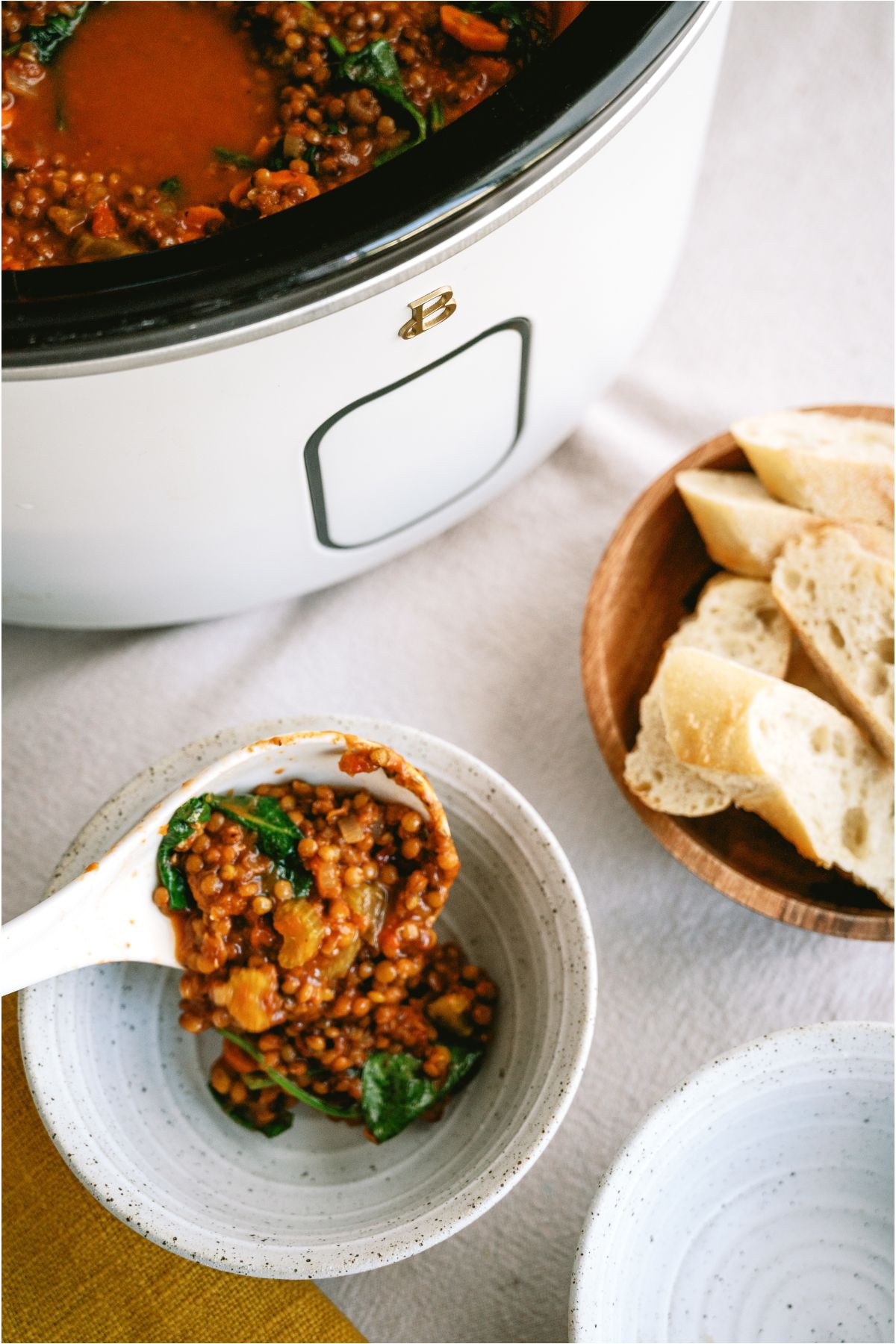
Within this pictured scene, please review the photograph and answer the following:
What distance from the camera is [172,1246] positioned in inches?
33.0

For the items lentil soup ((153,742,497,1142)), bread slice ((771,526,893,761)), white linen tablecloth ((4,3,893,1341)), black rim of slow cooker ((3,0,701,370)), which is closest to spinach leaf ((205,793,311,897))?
lentil soup ((153,742,497,1142))

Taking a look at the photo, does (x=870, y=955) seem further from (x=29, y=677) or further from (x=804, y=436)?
(x=29, y=677)

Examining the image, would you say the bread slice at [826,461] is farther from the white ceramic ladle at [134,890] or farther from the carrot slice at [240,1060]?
the carrot slice at [240,1060]

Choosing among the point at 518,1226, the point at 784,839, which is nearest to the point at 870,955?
the point at 784,839

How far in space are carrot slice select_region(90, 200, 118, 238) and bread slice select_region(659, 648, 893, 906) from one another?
569 mm

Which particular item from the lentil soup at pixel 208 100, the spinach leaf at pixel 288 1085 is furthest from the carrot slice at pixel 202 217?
the spinach leaf at pixel 288 1085

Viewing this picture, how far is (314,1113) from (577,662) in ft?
1.67

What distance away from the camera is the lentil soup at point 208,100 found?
85cm

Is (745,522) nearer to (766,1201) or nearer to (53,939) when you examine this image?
(766,1201)

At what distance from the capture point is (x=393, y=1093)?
3.18 feet

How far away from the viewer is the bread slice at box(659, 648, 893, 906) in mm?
1027

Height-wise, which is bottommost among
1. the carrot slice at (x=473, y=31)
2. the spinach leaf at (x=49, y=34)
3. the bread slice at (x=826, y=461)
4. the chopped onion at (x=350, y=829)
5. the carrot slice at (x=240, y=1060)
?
the carrot slice at (x=240, y=1060)

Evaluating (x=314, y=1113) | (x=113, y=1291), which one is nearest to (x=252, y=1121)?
(x=314, y=1113)

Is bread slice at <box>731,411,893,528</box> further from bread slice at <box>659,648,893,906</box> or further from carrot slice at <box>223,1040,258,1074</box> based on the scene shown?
carrot slice at <box>223,1040,258,1074</box>
